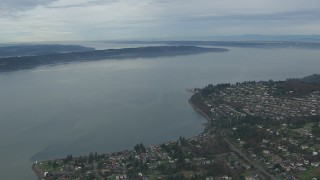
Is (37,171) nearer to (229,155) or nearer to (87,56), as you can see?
(229,155)

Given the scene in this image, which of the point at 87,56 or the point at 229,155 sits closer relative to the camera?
the point at 229,155

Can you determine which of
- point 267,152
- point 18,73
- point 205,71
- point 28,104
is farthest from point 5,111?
point 205,71

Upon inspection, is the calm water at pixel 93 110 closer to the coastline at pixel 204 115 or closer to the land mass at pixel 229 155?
the coastline at pixel 204 115

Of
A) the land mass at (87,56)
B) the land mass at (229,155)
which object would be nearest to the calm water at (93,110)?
the land mass at (229,155)

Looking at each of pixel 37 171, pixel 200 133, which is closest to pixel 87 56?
pixel 200 133

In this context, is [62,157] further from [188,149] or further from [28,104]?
[28,104]

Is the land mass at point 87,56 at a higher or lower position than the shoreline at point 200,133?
higher

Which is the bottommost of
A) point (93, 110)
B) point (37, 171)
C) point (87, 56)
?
point (37, 171)
